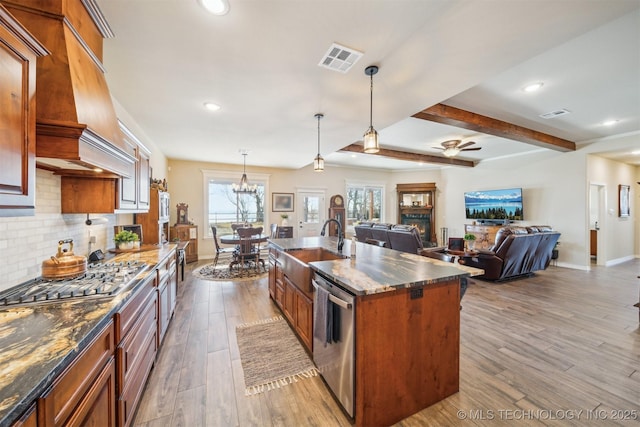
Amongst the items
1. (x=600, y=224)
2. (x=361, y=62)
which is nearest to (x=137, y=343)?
(x=361, y=62)

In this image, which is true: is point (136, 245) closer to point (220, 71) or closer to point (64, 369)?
point (220, 71)

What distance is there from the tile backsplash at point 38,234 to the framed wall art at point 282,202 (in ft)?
17.1

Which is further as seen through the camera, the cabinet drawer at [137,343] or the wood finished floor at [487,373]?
the wood finished floor at [487,373]

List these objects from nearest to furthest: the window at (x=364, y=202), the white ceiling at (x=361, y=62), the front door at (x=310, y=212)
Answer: the white ceiling at (x=361, y=62) → the front door at (x=310, y=212) → the window at (x=364, y=202)

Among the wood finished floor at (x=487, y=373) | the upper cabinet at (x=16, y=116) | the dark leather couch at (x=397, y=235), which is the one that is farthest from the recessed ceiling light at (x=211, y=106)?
the dark leather couch at (x=397, y=235)

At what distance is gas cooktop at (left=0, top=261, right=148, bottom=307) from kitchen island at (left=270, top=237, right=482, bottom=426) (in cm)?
134

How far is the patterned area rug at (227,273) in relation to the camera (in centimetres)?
479

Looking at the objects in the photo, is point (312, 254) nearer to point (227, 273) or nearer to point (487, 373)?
point (487, 373)

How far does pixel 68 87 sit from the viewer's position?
123 cm

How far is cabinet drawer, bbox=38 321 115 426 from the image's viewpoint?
2.53 ft

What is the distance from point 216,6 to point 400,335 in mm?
2444

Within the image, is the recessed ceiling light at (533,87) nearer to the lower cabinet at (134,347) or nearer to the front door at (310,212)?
the lower cabinet at (134,347)

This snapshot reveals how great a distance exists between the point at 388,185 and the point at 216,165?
20.1 feet

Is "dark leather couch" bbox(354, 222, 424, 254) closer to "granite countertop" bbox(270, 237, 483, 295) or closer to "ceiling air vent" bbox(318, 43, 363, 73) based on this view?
"granite countertop" bbox(270, 237, 483, 295)
